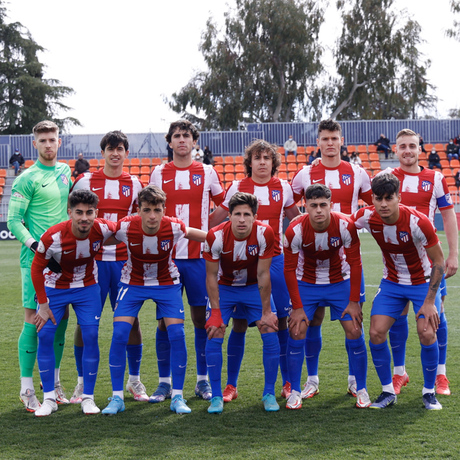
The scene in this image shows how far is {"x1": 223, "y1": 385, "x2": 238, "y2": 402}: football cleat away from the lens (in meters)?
4.56

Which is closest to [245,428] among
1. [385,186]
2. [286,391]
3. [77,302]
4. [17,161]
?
[286,391]

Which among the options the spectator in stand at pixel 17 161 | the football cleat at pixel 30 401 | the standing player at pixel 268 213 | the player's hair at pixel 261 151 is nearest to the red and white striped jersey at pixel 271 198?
the standing player at pixel 268 213

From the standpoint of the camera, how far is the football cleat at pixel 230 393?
456 cm

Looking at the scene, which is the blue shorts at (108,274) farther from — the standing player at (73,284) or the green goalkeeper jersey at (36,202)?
the green goalkeeper jersey at (36,202)

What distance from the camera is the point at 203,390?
475cm

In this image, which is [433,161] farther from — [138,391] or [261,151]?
[138,391]

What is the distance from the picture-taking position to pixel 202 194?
493cm

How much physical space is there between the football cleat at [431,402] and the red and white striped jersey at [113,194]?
2.49 metres

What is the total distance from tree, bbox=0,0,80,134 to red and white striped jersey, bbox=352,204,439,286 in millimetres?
37043

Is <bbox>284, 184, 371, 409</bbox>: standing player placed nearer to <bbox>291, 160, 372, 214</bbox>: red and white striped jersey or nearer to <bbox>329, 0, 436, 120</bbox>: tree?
<bbox>291, 160, 372, 214</bbox>: red and white striped jersey

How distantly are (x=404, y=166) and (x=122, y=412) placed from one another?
2.90m

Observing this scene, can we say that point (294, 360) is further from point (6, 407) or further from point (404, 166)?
point (6, 407)

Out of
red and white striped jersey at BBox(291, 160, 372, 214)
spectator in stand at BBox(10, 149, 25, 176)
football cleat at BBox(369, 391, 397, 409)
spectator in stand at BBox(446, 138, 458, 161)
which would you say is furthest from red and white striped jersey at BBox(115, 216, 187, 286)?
spectator in stand at BBox(446, 138, 458, 161)

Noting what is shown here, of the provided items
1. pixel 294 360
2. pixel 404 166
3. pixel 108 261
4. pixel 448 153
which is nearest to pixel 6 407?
pixel 108 261
